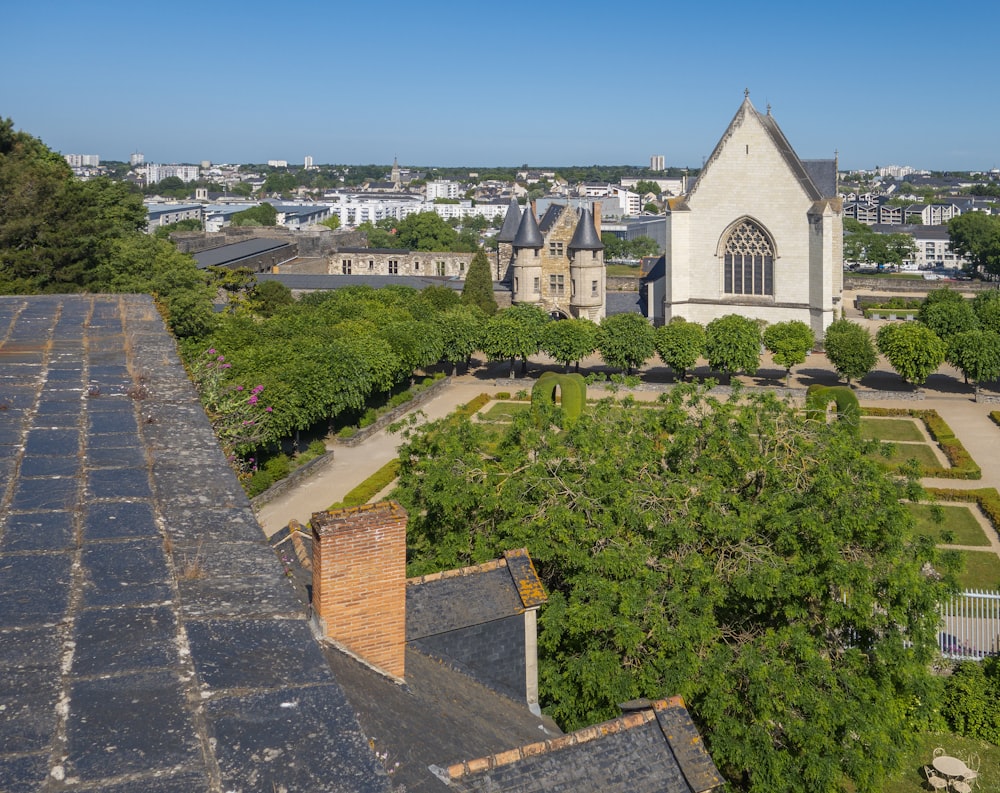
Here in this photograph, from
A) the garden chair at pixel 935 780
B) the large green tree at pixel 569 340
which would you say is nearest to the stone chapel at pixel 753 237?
the large green tree at pixel 569 340

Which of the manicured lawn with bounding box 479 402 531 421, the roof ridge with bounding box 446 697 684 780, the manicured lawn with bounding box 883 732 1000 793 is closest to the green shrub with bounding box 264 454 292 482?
the manicured lawn with bounding box 479 402 531 421

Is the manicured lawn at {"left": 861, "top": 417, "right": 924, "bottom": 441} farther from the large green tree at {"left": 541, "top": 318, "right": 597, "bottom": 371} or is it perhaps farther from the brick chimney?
the brick chimney

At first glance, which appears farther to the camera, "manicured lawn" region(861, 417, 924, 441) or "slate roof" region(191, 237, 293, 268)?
"slate roof" region(191, 237, 293, 268)

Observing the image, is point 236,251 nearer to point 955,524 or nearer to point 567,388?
point 567,388

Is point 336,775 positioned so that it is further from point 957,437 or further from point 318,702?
point 957,437

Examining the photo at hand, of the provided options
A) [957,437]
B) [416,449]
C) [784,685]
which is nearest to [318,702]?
[784,685]

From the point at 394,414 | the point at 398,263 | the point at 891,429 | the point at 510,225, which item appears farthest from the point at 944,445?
the point at 398,263

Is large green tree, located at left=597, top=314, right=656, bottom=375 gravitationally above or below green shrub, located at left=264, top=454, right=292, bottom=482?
above
